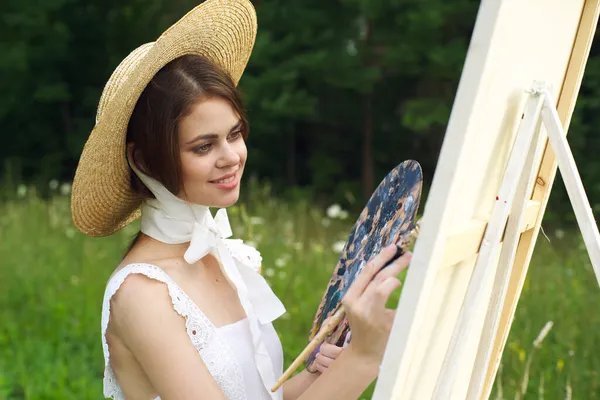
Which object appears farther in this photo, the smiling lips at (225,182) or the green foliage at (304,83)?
the green foliage at (304,83)

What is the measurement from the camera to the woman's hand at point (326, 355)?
1.62 meters

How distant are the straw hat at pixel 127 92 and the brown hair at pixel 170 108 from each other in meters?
0.02

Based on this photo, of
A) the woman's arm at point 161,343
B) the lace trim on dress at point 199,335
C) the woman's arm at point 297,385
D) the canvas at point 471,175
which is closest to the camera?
the canvas at point 471,175

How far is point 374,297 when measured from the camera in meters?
1.26

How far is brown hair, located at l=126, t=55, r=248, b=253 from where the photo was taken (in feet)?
5.48

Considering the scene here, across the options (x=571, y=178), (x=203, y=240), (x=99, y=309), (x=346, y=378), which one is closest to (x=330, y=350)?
(x=346, y=378)

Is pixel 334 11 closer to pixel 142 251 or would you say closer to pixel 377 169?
pixel 377 169

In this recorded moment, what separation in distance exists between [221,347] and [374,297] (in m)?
0.60

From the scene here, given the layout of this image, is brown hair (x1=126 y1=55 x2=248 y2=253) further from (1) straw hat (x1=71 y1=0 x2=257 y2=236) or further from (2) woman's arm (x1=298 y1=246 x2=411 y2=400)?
(2) woman's arm (x1=298 y1=246 x2=411 y2=400)

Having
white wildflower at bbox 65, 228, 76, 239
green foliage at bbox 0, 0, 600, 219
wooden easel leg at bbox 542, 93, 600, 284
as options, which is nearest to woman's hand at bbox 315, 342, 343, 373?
wooden easel leg at bbox 542, 93, 600, 284

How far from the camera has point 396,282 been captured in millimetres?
1221

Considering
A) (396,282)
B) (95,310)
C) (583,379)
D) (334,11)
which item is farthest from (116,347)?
(334,11)

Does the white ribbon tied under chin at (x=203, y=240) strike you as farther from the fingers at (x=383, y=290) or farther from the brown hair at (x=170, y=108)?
the fingers at (x=383, y=290)

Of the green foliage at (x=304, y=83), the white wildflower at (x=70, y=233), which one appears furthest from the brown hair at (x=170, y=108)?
the green foliage at (x=304, y=83)
